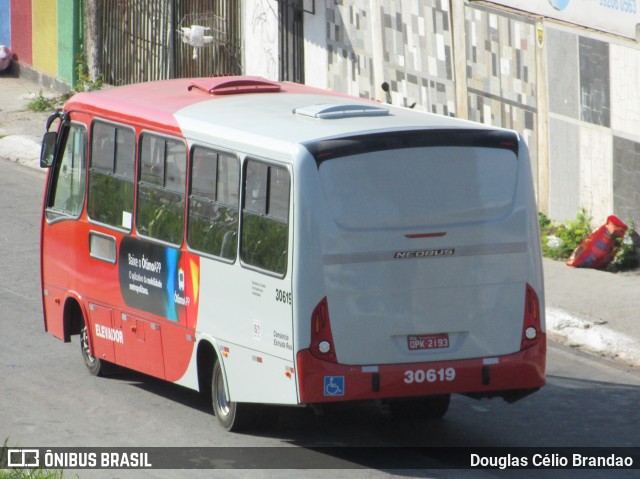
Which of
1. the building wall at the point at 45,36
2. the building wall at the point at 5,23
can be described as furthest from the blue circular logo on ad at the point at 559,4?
the building wall at the point at 5,23

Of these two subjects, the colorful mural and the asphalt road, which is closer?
the asphalt road

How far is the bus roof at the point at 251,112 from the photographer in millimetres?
9398

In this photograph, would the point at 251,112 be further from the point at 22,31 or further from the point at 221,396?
the point at 22,31

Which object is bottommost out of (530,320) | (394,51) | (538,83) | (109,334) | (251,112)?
(109,334)

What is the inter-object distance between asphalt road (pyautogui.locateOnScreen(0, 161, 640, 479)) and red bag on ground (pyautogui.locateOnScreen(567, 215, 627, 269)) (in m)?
2.48

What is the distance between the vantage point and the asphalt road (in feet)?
32.5

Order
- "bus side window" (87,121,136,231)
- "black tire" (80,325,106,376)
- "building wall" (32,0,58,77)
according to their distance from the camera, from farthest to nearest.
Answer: "building wall" (32,0,58,77)
"black tire" (80,325,106,376)
"bus side window" (87,121,136,231)

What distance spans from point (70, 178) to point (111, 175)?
78 cm

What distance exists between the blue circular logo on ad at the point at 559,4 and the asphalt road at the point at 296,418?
490 centimetres

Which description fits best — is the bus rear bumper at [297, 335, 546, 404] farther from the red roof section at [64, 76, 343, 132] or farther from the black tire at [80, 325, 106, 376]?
the black tire at [80, 325, 106, 376]

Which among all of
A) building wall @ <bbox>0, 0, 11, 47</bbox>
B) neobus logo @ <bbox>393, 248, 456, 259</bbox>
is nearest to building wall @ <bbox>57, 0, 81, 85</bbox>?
building wall @ <bbox>0, 0, 11, 47</bbox>

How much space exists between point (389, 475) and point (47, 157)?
15.4 ft

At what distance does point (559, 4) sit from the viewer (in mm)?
16141

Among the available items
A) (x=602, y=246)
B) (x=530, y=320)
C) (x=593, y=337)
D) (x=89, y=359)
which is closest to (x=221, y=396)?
(x=89, y=359)
